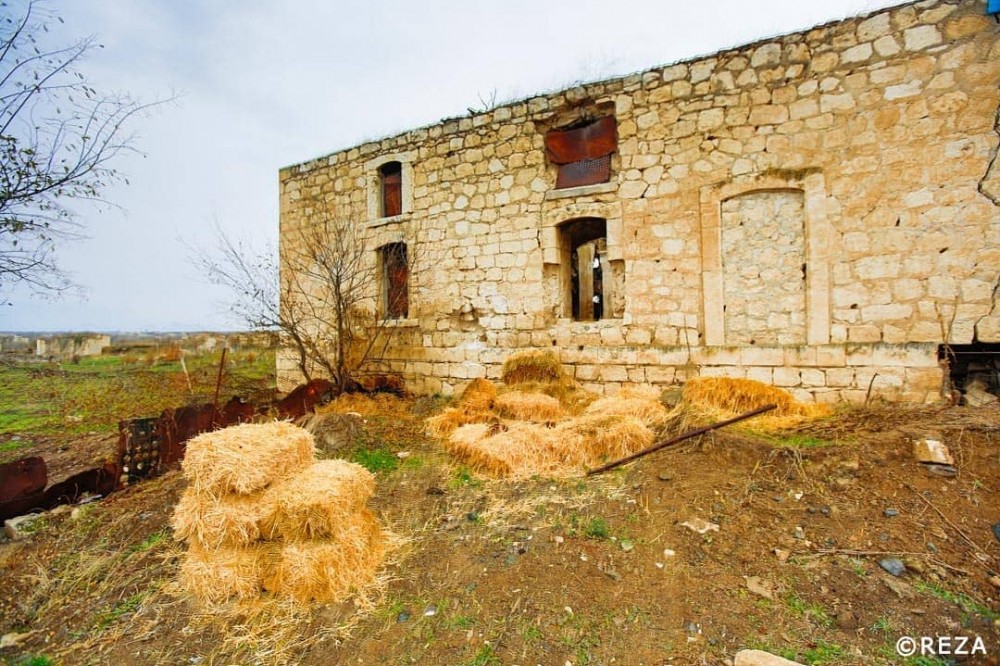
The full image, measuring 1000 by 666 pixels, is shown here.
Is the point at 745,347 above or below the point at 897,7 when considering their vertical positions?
below

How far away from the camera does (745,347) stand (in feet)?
21.9

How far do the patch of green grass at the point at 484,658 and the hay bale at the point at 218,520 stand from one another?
1.98 metres

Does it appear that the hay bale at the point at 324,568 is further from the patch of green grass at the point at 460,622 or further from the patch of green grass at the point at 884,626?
the patch of green grass at the point at 884,626

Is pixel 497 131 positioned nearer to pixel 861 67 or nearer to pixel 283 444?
pixel 861 67

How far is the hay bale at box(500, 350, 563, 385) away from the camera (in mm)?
7750

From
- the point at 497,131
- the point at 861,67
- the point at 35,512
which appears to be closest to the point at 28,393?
the point at 35,512

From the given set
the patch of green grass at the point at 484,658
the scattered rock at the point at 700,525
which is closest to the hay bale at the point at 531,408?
the scattered rock at the point at 700,525

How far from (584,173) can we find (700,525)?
566 centimetres

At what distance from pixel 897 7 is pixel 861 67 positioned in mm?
692

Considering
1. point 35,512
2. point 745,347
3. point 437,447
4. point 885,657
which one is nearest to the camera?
point 885,657

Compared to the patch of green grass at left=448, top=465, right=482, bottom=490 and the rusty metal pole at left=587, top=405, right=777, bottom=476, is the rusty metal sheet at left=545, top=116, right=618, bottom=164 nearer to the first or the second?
the rusty metal pole at left=587, top=405, right=777, bottom=476

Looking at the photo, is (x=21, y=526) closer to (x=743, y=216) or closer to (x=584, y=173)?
(x=584, y=173)

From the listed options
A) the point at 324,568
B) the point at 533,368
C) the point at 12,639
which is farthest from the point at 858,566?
the point at 12,639

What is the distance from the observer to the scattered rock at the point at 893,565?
3.33 m
